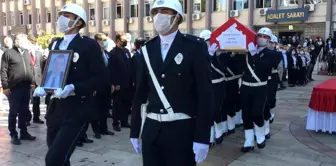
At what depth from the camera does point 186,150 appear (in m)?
2.71

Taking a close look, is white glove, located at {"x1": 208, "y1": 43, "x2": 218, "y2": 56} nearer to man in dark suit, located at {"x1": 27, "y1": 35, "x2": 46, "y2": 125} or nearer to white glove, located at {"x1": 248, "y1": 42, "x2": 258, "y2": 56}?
white glove, located at {"x1": 248, "y1": 42, "x2": 258, "y2": 56}

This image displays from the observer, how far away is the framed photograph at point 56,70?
334 cm

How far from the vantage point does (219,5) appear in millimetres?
30844

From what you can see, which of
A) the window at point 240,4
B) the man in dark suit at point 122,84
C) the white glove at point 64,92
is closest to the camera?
the white glove at point 64,92

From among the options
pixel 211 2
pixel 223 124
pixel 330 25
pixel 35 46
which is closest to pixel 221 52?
pixel 223 124

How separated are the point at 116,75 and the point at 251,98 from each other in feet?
9.90

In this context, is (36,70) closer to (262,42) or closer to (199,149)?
(262,42)

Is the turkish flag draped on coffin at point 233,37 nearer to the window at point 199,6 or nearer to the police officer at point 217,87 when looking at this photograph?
the police officer at point 217,87

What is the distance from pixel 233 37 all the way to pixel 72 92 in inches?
129

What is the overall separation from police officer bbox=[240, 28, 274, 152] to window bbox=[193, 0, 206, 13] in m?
27.0

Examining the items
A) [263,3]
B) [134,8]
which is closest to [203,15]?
[263,3]

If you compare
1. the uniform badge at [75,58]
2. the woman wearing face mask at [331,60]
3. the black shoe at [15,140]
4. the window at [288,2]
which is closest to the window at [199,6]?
the window at [288,2]

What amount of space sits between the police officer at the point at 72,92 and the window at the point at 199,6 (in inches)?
1157

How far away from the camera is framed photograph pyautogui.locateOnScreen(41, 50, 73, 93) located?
3.34m
